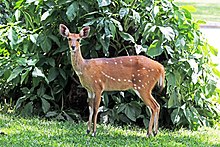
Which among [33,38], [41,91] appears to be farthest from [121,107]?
[33,38]

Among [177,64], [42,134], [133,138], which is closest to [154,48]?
[177,64]

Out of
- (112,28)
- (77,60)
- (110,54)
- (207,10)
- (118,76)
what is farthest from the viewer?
(207,10)

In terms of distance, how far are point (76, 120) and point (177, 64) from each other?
153 centimetres

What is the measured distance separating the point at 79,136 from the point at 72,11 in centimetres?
175

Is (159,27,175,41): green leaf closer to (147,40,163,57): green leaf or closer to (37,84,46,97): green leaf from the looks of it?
(147,40,163,57): green leaf

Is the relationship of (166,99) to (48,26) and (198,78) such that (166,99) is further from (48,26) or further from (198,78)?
(48,26)

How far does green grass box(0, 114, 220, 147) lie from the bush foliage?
350mm

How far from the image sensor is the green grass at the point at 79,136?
6.73 metres

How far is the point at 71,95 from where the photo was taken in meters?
8.54

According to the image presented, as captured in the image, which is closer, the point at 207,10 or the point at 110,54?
the point at 110,54

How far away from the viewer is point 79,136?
700 centimetres

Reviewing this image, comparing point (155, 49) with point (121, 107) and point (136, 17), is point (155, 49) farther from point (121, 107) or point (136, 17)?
point (121, 107)

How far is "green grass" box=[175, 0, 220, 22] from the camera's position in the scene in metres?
25.5

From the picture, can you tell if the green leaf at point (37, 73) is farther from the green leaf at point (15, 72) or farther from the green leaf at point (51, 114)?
the green leaf at point (51, 114)
